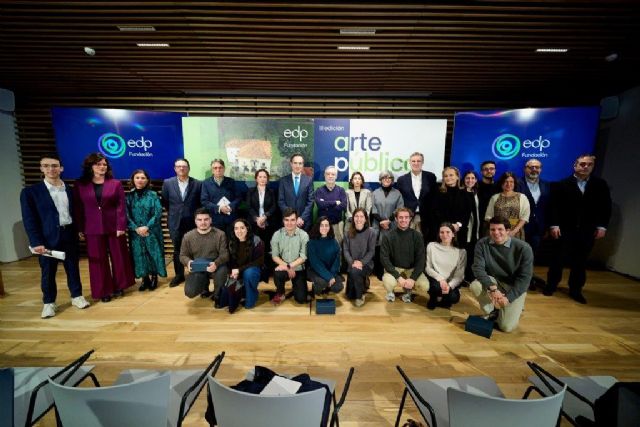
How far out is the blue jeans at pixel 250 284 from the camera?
3.52 m

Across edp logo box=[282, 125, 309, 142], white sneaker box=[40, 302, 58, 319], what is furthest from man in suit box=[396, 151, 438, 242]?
white sneaker box=[40, 302, 58, 319]

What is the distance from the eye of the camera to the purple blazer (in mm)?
3486

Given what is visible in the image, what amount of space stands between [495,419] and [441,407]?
437 millimetres

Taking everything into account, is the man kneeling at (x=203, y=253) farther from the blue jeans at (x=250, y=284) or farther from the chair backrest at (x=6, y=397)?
the chair backrest at (x=6, y=397)

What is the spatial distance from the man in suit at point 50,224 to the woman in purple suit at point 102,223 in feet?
0.45

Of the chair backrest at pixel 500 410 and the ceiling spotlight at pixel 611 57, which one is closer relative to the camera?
the chair backrest at pixel 500 410

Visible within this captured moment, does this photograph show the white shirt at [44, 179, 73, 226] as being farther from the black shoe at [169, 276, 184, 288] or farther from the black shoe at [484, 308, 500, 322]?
the black shoe at [484, 308, 500, 322]

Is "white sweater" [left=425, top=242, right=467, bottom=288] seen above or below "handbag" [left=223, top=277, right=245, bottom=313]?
above

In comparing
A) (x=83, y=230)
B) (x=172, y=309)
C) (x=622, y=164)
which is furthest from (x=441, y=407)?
(x=622, y=164)

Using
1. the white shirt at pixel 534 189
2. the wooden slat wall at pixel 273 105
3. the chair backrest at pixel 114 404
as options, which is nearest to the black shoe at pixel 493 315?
the white shirt at pixel 534 189

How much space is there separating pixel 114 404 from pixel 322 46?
3.65 meters

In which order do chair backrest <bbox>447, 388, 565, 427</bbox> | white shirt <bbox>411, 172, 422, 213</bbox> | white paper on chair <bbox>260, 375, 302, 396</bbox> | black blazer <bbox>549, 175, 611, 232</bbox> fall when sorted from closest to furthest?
chair backrest <bbox>447, 388, 565, 427</bbox> → white paper on chair <bbox>260, 375, 302, 396</bbox> → black blazer <bbox>549, 175, 611, 232</bbox> → white shirt <bbox>411, 172, 422, 213</bbox>

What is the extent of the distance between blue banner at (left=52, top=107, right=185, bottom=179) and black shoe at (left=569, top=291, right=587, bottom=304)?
21.3 feet

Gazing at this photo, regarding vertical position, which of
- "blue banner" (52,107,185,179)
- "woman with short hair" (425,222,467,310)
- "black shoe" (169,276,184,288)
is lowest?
"black shoe" (169,276,184,288)
